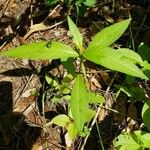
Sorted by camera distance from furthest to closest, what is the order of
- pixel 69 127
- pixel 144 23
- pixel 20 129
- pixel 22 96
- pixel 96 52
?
pixel 144 23, pixel 22 96, pixel 20 129, pixel 69 127, pixel 96 52

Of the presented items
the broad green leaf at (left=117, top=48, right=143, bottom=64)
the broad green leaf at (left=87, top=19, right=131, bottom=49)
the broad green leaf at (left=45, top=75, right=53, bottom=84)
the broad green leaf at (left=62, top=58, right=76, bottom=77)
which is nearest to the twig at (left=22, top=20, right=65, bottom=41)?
the broad green leaf at (left=45, top=75, right=53, bottom=84)

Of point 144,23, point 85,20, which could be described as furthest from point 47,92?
point 144,23

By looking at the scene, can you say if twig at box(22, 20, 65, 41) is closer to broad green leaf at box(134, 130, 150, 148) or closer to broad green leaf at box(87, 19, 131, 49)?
broad green leaf at box(87, 19, 131, 49)

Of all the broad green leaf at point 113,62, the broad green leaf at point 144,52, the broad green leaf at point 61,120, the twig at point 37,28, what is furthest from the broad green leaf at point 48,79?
the broad green leaf at point 113,62

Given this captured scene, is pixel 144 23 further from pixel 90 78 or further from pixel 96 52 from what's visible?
pixel 96 52

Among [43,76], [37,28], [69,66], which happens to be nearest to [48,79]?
[43,76]

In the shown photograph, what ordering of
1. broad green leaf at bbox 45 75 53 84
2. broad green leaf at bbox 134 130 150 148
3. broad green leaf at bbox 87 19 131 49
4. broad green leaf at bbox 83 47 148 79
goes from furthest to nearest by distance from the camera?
broad green leaf at bbox 45 75 53 84 < broad green leaf at bbox 134 130 150 148 < broad green leaf at bbox 87 19 131 49 < broad green leaf at bbox 83 47 148 79
